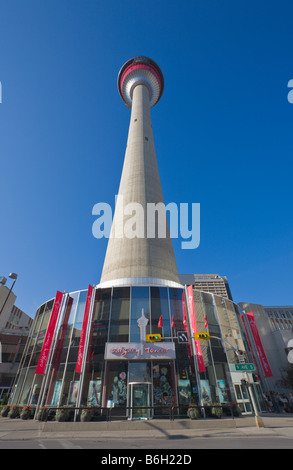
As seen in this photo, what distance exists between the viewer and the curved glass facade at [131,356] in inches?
754

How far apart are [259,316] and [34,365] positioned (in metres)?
38.5

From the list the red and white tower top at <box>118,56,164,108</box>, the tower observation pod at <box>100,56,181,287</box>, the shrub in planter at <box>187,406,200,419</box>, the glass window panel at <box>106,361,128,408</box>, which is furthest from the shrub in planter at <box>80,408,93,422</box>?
the red and white tower top at <box>118,56,164,108</box>

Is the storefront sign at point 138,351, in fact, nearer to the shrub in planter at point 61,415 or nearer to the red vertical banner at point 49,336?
the shrub in planter at point 61,415

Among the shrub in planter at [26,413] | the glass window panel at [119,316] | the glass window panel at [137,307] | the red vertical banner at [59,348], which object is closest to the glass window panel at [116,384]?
the glass window panel at [119,316]

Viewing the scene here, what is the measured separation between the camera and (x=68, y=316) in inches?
955

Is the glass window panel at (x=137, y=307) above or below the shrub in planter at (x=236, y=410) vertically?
above

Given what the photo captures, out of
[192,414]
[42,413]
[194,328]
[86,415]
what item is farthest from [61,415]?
[194,328]

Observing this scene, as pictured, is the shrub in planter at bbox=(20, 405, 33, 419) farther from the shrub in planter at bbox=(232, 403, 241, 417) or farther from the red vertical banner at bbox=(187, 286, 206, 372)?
the shrub in planter at bbox=(232, 403, 241, 417)

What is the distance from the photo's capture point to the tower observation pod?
93.2 feet

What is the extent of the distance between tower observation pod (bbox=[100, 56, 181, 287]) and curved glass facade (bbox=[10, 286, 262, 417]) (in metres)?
3.85

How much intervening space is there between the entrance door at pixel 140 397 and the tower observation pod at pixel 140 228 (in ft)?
32.6

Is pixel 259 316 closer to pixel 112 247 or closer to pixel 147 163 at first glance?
pixel 112 247
